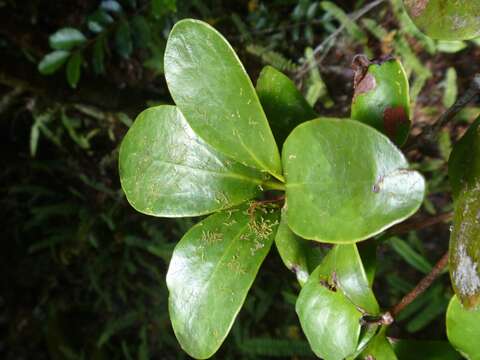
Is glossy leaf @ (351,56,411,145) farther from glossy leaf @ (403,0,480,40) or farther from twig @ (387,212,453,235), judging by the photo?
twig @ (387,212,453,235)

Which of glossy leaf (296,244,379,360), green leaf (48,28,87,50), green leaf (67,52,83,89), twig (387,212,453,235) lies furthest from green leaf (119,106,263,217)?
green leaf (48,28,87,50)

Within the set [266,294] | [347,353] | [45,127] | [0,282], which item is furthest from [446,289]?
[0,282]

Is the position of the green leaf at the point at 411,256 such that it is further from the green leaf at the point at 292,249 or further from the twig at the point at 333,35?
the green leaf at the point at 292,249

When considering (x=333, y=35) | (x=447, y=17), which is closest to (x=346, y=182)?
(x=447, y=17)

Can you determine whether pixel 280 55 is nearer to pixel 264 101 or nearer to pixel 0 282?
pixel 264 101

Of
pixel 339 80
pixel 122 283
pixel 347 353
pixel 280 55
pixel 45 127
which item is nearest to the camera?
pixel 347 353

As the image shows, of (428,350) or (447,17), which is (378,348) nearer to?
(428,350)
